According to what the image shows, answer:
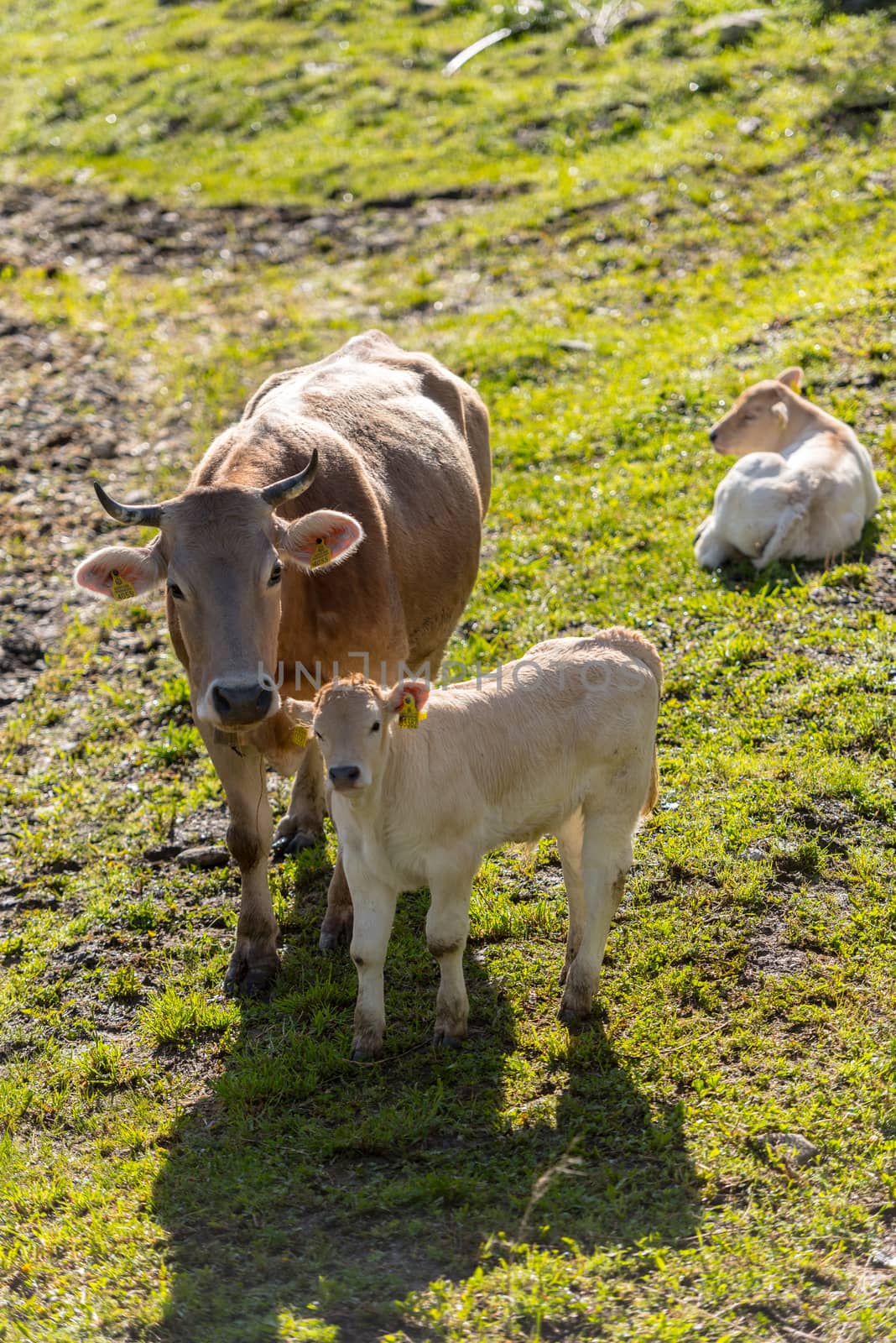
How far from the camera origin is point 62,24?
2744 centimetres

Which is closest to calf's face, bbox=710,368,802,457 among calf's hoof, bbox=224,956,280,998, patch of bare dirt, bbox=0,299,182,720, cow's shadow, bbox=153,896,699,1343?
patch of bare dirt, bbox=0,299,182,720

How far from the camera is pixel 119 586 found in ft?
21.6

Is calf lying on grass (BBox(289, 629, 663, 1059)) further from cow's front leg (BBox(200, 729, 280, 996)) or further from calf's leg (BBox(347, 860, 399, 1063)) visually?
cow's front leg (BBox(200, 729, 280, 996))

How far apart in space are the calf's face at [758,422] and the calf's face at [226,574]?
5020mm

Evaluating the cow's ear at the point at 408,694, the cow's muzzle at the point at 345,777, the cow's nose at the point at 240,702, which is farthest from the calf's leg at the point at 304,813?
the cow's muzzle at the point at 345,777

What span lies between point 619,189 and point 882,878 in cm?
1196

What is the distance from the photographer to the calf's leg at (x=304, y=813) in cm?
805

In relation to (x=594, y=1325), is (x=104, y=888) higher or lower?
lower

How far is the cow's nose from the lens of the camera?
5.83 m

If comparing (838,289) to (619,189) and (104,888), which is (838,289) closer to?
(619,189)

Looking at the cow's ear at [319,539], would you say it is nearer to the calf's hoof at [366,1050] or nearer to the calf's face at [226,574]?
the calf's face at [226,574]

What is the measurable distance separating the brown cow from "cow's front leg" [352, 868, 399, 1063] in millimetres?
855

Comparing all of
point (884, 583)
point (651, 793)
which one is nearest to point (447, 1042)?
point (651, 793)

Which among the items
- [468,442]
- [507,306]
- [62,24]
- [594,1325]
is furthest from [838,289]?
[62,24]
